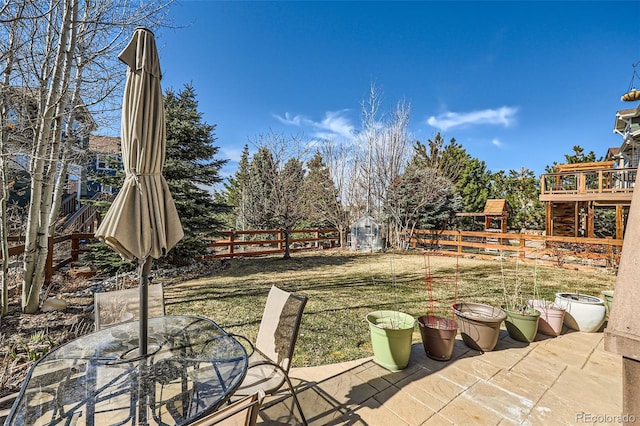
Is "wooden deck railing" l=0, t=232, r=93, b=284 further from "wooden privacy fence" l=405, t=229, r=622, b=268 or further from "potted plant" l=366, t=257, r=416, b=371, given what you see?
"wooden privacy fence" l=405, t=229, r=622, b=268

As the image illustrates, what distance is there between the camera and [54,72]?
407cm

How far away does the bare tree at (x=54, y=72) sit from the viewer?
3.99 meters

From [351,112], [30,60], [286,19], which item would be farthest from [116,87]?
[351,112]

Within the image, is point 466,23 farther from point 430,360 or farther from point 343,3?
point 430,360

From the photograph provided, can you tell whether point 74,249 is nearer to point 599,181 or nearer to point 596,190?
point 599,181

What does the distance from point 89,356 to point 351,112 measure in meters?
14.9

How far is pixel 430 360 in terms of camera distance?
2871 mm

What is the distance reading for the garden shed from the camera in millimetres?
12188

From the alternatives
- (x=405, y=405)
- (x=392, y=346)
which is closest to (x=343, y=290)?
(x=392, y=346)

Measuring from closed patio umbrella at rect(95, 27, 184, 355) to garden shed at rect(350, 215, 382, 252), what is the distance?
1057 centimetres

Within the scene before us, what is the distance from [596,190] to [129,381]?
1334cm

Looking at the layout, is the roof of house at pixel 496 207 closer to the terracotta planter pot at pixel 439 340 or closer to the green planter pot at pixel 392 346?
the terracotta planter pot at pixel 439 340

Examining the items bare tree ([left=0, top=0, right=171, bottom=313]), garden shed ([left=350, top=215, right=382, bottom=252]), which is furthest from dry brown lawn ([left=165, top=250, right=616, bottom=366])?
garden shed ([left=350, top=215, right=382, bottom=252])

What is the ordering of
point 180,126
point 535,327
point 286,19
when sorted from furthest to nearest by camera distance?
point 286,19, point 180,126, point 535,327
